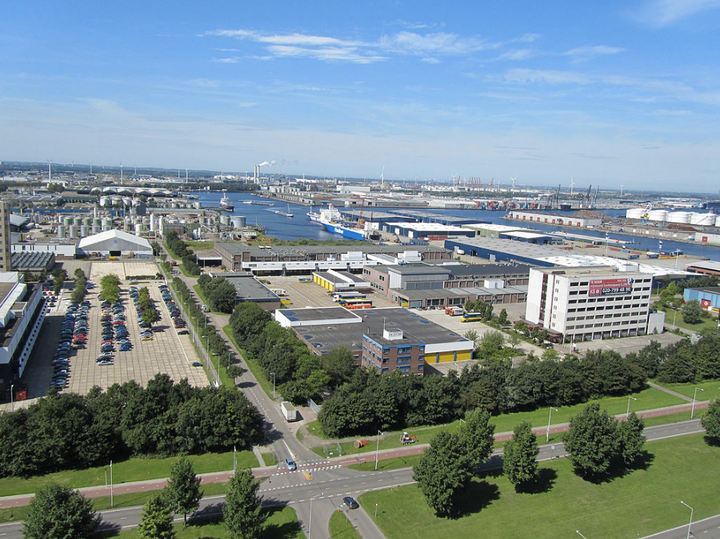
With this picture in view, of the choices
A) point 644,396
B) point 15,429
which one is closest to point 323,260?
point 644,396

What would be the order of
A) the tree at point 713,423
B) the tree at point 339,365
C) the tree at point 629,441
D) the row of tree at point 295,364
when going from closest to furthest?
the tree at point 629,441
the tree at point 713,423
the row of tree at point 295,364
the tree at point 339,365

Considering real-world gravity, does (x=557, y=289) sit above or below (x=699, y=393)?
above

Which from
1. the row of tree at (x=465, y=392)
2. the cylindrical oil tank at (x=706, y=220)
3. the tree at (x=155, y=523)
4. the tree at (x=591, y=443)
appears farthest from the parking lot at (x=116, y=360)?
the cylindrical oil tank at (x=706, y=220)

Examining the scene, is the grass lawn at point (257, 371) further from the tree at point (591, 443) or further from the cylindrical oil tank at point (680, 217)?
the cylindrical oil tank at point (680, 217)

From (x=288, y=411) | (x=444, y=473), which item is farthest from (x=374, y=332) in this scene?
(x=444, y=473)

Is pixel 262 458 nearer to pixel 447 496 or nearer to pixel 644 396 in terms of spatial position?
pixel 447 496
